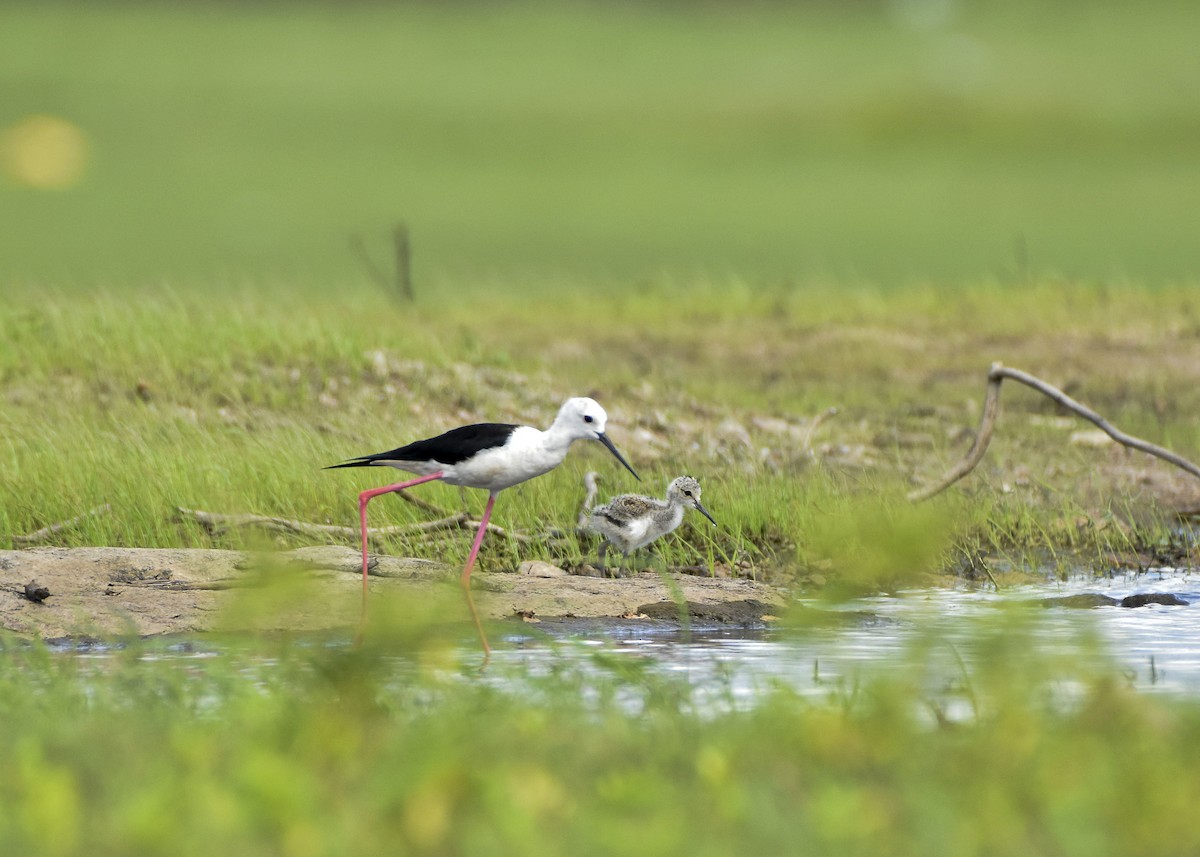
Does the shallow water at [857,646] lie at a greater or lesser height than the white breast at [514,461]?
lesser

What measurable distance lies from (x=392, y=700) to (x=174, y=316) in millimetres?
9354

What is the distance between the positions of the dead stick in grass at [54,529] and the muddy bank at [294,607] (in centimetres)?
55

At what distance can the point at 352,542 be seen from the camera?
388 inches

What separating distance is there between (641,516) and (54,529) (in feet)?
10.6

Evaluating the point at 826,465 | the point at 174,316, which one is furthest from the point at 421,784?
the point at 174,316

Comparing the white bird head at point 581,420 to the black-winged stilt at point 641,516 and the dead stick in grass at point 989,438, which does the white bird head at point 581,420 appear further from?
the dead stick in grass at point 989,438

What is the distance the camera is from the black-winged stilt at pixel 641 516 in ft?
30.5

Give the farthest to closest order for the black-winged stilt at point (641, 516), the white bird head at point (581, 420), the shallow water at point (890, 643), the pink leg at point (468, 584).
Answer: the black-winged stilt at point (641, 516)
the white bird head at point (581, 420)
the pink leg at point (468, 584)
the shallow water at point (890, 643)

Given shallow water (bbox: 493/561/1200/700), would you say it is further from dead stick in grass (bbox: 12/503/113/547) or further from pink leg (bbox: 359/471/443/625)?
dead stick in grass (bbox: 12/503/113/547)

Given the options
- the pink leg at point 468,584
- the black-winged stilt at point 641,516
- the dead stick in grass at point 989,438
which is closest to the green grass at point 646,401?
the dead stick in grass at point 989,438

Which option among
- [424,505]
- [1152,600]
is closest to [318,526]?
[424,505]

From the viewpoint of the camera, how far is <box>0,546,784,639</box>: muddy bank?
835 cm

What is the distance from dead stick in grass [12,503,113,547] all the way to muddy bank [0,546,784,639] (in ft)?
1.81

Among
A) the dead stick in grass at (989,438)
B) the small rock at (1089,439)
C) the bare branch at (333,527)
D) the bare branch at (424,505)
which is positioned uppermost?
the dead stick in grass at (989,438)
